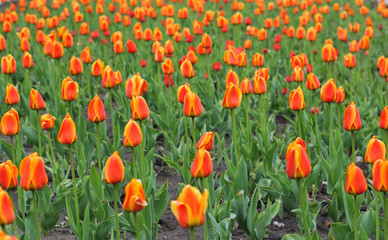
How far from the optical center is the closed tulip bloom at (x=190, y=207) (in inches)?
72.9

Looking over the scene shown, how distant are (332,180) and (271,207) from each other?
613 millimetres

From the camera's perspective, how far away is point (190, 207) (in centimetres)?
188

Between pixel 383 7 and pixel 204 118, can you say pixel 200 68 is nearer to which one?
pixel 204 118

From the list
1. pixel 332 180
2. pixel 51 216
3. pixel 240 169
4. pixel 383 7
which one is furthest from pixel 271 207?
pixel 383 7

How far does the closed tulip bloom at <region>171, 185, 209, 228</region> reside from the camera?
6.07 ft

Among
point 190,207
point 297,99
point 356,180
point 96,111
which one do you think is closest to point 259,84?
point 297,99

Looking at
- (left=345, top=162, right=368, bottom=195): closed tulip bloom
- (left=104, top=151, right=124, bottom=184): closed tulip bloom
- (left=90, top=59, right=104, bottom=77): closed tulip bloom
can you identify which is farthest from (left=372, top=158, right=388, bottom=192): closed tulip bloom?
(left=90, top=59, right=104, bottom=77): closed tulip bloom

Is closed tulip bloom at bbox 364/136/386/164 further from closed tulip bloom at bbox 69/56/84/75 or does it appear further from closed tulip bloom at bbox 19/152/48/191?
closed tulip bloom at bbox 69/56/84/75

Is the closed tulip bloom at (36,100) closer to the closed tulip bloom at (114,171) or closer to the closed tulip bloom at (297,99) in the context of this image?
the closed tulip bloom at (114,171)

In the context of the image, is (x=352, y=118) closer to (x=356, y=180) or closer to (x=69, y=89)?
(x=356, y=180)

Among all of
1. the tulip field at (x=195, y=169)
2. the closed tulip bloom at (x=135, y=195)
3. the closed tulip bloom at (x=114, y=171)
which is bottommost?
the tulip field at (x=195, y=169)

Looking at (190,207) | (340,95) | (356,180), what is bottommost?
(340,95)

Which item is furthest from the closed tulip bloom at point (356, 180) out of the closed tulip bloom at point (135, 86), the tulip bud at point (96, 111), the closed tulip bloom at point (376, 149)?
the closed tulip bloom at point (135, 86)

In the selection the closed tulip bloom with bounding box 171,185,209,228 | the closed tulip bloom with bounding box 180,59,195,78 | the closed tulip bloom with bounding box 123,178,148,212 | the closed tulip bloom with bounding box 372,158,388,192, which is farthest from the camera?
the closed tulip bloom with bounding box 180,59,195,78
